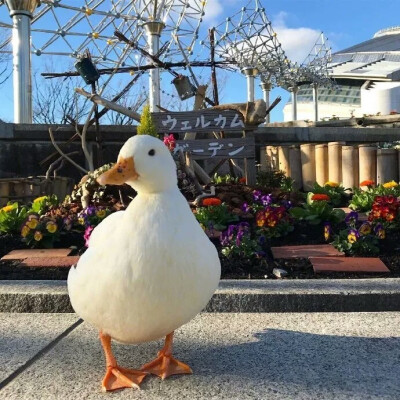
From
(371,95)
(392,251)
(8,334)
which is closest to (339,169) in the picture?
(392,251)

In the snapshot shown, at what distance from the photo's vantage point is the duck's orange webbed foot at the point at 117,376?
1930mm

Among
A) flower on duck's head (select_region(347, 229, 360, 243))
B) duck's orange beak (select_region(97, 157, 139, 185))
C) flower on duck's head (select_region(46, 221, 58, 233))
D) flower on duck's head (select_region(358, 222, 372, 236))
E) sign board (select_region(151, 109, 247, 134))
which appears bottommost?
flower on duck's head (select_region(347, 229, 360, 243))

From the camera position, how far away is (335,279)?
127 inches

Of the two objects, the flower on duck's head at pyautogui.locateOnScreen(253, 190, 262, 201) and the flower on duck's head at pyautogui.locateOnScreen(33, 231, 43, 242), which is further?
the flower on duck's head at pyautogui.locateOnScreen(253, 190, 262, 201)

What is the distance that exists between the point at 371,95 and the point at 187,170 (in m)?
56.0

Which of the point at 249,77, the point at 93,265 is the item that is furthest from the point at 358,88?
the point at 93,265

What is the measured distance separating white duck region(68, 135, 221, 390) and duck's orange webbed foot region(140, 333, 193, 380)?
0.11 metres

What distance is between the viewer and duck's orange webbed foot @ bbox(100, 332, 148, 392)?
6.33ft

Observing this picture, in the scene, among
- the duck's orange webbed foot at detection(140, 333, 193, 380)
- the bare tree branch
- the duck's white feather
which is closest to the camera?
the duck's white feather

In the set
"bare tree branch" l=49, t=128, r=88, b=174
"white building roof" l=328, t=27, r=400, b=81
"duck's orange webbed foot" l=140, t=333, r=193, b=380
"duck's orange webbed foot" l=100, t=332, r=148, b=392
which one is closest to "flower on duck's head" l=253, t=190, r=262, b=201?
"bare tree branch" l=49, t=128, r=88, b=174

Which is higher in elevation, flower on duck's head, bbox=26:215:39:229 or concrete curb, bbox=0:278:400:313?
flower on duck's head, bbox=26:215:39:229

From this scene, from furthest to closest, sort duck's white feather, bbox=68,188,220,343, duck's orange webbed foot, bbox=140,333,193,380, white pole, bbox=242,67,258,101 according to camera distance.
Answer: white pole, bbox=242,67,258,101 → duck's orange webbed foot, bbox=140,333,193,380 → duck's white feather, bbox=68,188,220,343

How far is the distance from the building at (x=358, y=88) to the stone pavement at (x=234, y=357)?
184 ft

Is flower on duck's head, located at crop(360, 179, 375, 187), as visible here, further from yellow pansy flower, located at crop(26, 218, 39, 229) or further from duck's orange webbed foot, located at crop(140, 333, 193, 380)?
duck's orange webbed foot, located at crop(140, 333, 193, 380)
